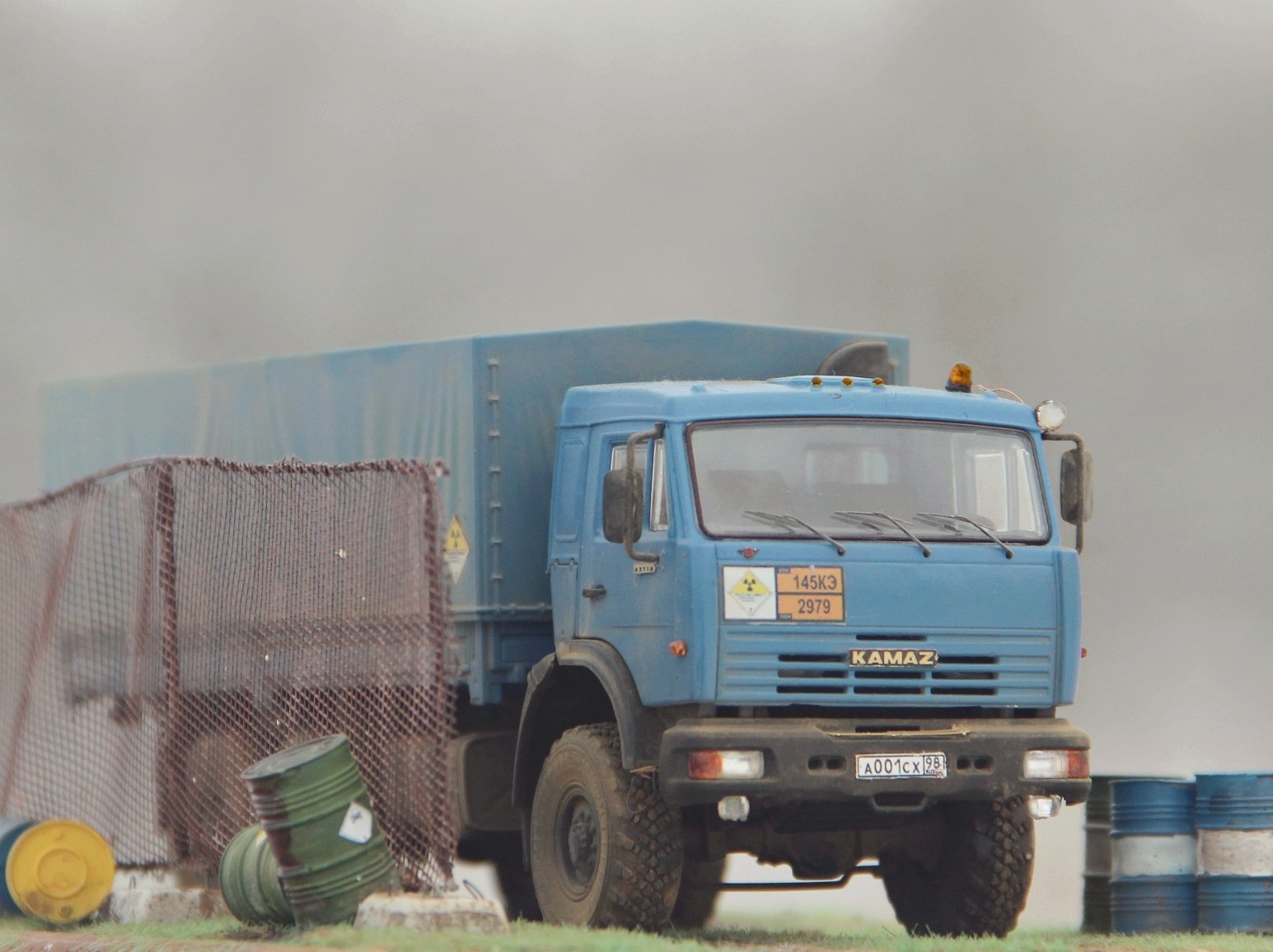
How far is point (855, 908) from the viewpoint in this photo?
1486 cm

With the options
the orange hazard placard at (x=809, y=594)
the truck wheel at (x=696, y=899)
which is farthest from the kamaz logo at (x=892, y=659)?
the truck wheel at (x=696, y=899)

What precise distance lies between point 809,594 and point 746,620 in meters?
0.31

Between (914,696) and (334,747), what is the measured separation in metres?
2.59

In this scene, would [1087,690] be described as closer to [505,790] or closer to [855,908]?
[855,908]

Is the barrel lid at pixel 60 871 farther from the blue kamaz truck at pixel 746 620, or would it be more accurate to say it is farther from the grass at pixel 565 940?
the blue kamaz truck at pixel 746 620

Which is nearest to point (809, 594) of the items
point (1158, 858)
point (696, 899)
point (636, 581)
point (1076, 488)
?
point (636, 581)

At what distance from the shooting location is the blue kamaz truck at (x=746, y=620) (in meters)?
8.18

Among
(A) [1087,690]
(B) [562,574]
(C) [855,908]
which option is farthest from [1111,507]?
(B) [562,574]

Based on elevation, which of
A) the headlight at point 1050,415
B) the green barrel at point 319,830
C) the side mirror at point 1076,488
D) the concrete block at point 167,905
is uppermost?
the headlight at point 1050,415

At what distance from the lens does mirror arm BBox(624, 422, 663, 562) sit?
328 inches

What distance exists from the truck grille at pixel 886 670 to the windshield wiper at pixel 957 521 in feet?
1.32

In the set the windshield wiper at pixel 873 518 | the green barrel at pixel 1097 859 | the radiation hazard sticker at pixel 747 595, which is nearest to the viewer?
the radiation hazard sticker at pixel 747 595

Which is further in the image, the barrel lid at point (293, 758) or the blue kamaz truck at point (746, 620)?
the blue kamaz truck at point (746, 620)

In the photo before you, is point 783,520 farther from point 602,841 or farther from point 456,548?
point 456,548
